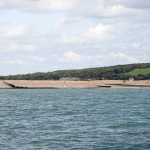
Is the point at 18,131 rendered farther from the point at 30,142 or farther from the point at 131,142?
the point at 131,142

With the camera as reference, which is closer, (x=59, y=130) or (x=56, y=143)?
(x=56, y=143)

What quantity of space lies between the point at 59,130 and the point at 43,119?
38.8ft

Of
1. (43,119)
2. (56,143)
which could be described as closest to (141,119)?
(43,119)

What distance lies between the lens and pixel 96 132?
167ft

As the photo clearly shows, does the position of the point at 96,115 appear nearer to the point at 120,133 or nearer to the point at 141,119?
the point at 141,119

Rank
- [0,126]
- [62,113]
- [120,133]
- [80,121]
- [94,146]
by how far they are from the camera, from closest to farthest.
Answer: [94,146], [120,133], [0,126], [80,121], [62,113]

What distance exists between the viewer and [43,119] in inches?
2532

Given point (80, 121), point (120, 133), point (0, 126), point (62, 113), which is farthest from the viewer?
point (62, 113)

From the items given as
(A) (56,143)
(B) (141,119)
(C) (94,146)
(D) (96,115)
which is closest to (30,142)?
(A) (56,143)

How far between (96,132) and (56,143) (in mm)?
6685

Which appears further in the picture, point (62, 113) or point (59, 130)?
point (62, 113)

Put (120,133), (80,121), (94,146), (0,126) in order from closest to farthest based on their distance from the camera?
(94,146), (120,133), (0,126), (80,121)

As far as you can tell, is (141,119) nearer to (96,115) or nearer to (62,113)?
(96,115)

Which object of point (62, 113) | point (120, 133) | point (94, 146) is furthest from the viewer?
point (62, 113)
